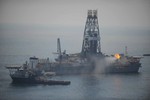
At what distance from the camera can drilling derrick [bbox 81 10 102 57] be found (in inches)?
1907

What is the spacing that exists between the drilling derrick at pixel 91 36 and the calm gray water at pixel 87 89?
19.2 ft

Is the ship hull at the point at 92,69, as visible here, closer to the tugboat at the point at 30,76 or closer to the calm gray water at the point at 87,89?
the calm gray water at the point at 87,89

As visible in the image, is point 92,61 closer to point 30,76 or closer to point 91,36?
point 91,36

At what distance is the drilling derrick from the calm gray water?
19.2 ft

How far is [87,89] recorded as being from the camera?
3488cm

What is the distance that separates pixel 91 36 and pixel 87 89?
14521 millimetres

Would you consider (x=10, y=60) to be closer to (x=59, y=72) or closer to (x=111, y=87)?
(x=59, y=72)

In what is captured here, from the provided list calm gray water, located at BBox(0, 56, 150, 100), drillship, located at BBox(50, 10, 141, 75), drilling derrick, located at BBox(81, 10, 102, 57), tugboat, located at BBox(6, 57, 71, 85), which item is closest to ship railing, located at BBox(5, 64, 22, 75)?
tugboat, located at BBox(6, 57, 71, 85)

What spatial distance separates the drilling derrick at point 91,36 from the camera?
4844 cm

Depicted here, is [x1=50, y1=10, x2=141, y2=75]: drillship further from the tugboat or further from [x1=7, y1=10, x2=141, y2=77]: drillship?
the tugboat

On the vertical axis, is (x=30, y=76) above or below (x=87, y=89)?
above

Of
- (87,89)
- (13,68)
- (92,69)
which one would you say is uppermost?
(13,68)

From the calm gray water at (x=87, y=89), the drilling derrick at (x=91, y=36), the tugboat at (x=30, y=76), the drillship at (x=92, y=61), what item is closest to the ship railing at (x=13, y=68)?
the tugboat at (x=30, y=76)

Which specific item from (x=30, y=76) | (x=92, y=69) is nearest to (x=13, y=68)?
(x=30, y=76)
